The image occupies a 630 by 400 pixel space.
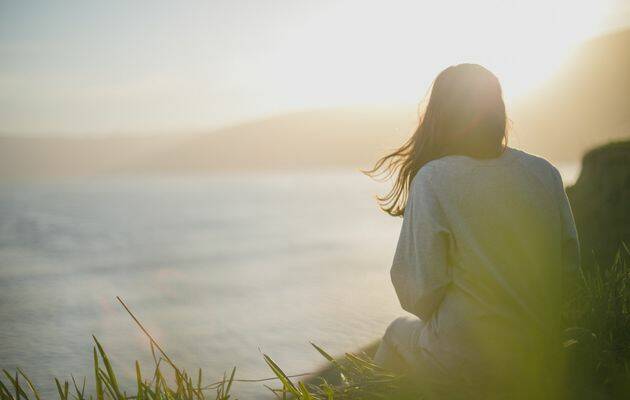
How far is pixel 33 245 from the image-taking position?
1570 centimetres

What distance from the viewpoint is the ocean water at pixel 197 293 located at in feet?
23.4

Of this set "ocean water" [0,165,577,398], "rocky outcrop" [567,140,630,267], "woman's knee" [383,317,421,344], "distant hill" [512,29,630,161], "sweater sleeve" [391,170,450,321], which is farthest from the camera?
"distant hill" [512,29,630,161]

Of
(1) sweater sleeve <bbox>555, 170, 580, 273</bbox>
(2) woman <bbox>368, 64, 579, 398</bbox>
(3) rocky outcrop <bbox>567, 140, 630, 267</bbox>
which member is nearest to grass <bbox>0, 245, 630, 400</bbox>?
(1) sweater sleeve <bbox>555, 170, 580, 273</bbox>

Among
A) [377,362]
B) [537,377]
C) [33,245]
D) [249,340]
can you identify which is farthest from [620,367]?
[33,245]

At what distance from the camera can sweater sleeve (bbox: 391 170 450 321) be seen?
2162 mm

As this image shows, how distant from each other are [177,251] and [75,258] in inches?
95.7

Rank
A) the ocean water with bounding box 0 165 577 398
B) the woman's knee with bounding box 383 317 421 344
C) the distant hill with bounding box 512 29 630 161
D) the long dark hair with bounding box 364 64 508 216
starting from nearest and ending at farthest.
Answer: the long dark hair with bounding box 364 64 508 216 < the woman's knee with bounding box 383 317 421 344 < the ocean water with bounding box 0 165 577 398 < the distant hill with bounding box 512 29 630 161

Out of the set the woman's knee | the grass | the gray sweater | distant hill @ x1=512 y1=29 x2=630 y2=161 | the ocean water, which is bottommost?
the ocean water

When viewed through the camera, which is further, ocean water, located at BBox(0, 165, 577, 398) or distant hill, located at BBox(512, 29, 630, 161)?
distant hill, located at BBox(512, 29, 630, 161)

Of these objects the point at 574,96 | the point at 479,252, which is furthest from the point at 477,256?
the point at 574,96

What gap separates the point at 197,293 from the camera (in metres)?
9.98

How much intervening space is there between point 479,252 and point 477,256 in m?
0.02

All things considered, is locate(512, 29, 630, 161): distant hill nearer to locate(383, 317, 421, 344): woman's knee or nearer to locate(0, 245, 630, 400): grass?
locate(0, 245, 630, 400): grass

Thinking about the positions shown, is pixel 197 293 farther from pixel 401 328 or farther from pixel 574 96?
pixel 574 96
